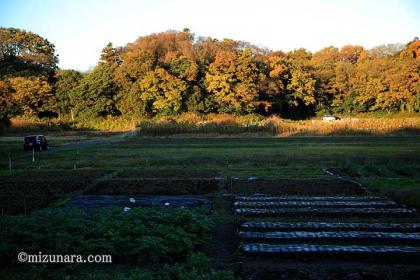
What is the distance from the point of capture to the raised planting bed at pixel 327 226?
32.1ft

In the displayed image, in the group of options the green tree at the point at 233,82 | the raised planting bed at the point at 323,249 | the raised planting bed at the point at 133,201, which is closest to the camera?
the raised planting bed at the point at 323,249

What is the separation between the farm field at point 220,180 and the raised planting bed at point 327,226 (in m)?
0.62

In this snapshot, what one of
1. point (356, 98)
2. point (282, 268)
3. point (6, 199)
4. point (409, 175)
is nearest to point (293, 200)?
point (282, 268)

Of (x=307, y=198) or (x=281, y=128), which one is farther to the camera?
(x=281, y=128)

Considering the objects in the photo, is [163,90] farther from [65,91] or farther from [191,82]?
[65,91]

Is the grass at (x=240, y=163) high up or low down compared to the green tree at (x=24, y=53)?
down

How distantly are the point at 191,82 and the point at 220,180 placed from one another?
139ft

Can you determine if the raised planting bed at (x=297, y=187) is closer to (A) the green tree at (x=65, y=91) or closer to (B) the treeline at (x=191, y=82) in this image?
(B) the treeline at (x=191, y=82)

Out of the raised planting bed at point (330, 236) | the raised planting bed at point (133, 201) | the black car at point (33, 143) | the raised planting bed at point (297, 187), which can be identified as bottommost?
the raised planting bed at point (297, 187)

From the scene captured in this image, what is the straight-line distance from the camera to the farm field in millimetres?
7766

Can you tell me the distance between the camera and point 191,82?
5866 cm

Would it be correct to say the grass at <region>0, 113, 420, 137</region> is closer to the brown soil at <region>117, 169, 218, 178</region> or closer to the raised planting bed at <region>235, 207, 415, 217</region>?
the brown soil at <region>117, 169, 218, 178</region>

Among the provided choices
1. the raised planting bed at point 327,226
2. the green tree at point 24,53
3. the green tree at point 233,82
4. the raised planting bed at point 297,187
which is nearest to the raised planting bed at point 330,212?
the raised planting bed at point 327,226

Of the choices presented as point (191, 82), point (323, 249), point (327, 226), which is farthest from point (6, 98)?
point (323, 249)
